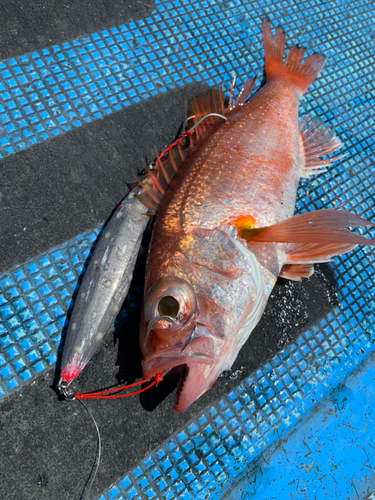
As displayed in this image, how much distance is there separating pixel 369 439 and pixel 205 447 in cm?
109

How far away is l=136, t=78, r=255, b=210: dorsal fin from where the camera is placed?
222 cm

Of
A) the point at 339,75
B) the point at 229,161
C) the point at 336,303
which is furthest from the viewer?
the point at 339,75

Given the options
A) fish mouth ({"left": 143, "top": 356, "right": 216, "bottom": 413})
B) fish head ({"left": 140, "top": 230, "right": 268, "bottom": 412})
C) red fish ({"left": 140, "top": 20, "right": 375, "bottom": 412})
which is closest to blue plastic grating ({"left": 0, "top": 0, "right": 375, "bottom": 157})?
red fish ({"left": 140, "top": 20, "right": 375, "bottom": 412})

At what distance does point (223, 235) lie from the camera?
1.99 metres

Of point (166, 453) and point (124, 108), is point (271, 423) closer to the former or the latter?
point (166, 453)

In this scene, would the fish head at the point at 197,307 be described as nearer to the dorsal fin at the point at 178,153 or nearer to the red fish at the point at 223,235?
the red fish at the point at 223,235

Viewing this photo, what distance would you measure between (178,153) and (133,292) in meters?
0.87

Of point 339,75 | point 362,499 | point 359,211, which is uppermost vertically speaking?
point 339,75

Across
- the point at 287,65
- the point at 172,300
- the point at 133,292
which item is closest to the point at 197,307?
the point at 172,300

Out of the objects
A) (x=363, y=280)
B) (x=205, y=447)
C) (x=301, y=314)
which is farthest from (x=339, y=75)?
(x=205, y=447)

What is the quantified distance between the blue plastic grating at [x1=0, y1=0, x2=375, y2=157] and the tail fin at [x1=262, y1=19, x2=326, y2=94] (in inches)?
11.2

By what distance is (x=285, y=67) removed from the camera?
9.45 feet

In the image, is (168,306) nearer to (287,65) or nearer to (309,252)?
(309,252)

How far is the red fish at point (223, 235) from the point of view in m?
1.81
